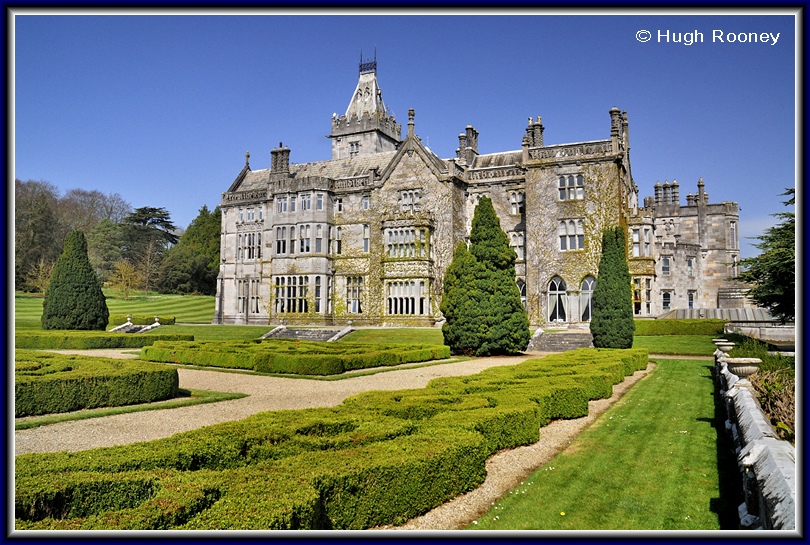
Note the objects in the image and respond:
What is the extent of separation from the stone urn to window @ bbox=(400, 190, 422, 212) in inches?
1189

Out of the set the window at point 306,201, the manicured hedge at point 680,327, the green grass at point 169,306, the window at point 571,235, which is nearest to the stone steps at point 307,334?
the window at point 306,201

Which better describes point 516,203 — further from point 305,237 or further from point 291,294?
point 291,294

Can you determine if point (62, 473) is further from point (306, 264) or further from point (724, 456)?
point (306, 264)

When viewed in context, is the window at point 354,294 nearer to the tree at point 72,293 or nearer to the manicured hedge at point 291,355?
the manicured hedge at point 291,355

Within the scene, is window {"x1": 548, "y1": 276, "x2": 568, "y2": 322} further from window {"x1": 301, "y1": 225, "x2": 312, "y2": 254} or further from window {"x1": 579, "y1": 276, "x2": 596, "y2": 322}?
window {"x1": 301, "y1": 225, "x2": 312, "y2": 254}

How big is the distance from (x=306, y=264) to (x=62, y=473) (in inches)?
1509

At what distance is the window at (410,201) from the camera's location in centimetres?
4141

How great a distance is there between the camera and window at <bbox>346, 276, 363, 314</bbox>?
43.0m

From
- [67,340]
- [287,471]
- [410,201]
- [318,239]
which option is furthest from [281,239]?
[287,471]

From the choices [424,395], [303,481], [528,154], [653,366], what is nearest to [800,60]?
[303,481]

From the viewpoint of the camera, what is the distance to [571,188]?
124 feet

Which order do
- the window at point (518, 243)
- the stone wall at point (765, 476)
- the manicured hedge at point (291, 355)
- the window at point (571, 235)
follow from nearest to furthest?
the stone wall at point (765, 476), the manicured hedge at point (291, 355), the window at point (571, 235), the window at point (518, 243)

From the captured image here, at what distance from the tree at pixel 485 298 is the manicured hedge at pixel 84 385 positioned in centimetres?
1524

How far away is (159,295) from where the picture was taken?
6303 cm
